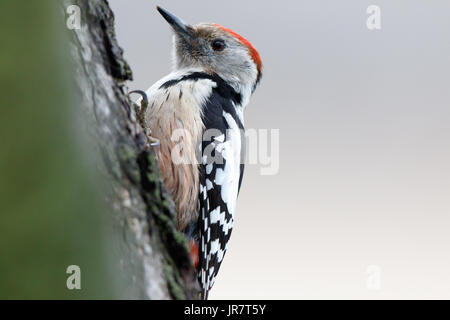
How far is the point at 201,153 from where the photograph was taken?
282 centimetres

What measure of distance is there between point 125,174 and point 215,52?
2.10 metres

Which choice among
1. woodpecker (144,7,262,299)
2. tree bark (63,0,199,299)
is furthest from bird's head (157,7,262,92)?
tree bark (63,0,199,299)

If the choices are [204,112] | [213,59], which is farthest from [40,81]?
[213,59]

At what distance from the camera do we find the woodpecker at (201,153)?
2.72 metres

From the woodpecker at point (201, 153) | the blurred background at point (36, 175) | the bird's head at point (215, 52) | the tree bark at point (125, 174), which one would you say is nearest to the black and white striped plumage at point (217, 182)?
the woodpecker at point (201, 153)

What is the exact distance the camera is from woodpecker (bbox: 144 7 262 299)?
2717 mm

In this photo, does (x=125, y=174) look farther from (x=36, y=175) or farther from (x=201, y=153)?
(x=201, y=153)

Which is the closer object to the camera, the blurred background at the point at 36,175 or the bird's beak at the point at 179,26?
the blurred background at the point at 36,175

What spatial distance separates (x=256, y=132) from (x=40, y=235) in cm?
250

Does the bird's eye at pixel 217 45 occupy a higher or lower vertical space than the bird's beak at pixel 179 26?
lower

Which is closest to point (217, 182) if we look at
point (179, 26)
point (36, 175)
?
point (179, 26)

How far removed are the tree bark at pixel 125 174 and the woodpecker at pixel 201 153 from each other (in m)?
0.90

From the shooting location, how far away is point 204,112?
2891 mm

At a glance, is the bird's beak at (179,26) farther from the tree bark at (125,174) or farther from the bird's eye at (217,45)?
the tree bark at (125,174)
